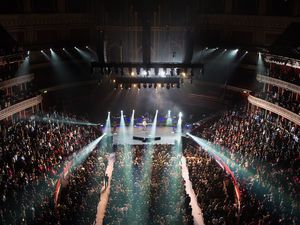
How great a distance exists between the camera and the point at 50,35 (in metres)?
32.9

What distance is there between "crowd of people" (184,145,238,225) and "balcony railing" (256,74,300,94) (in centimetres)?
837

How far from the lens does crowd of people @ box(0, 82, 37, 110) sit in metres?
25.4

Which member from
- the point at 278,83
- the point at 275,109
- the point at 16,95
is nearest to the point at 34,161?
the point at 16,95

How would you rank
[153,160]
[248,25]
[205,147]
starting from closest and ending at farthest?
[153,160] < [205,147] < [248,25]

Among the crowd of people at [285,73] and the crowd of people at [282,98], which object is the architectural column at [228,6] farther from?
the crowd of people at [282,98]

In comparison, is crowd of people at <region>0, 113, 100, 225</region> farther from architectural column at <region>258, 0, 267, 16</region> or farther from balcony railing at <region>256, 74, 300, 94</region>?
architectural column at <region>258, 0, 267, 16</region>

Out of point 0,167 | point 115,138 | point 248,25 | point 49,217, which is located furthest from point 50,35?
point 49,217

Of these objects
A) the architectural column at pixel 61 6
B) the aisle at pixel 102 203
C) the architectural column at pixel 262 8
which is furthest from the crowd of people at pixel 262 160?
the architectural column at pixel 61 6

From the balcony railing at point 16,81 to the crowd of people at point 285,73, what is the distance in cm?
2082

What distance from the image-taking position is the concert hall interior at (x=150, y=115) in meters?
17.8

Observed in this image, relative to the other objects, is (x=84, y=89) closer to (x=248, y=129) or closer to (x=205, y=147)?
(x=205, y=147)

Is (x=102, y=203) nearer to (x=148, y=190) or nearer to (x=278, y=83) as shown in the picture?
(x=148, y=190)

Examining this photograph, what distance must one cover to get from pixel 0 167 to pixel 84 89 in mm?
16183

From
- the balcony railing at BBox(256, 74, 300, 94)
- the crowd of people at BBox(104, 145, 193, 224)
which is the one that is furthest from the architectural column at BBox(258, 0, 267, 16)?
the crowd of people at BBox(104, 145, 193, 224)
